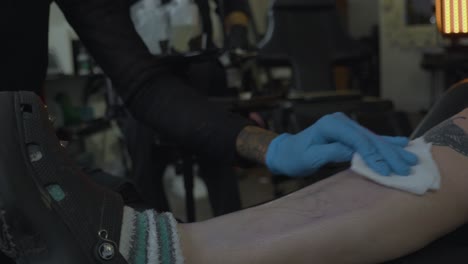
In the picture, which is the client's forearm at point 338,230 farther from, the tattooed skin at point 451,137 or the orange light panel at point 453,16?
the orange light panel at point 453,16

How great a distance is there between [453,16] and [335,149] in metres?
0.29

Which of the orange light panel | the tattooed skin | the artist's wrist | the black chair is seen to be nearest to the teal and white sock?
the tattooed skin

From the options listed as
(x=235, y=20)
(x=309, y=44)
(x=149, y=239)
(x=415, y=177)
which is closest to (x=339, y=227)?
(x=415, y=177)

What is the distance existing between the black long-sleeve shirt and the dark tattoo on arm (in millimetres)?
18

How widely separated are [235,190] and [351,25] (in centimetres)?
424

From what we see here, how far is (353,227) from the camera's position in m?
0.68

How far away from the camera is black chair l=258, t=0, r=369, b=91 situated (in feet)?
8.30

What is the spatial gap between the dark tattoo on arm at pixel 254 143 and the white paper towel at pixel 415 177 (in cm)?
24

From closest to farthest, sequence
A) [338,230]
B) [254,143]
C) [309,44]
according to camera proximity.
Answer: [338,230], [254,143], [309,44]

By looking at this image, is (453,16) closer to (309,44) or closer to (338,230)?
(338,230)

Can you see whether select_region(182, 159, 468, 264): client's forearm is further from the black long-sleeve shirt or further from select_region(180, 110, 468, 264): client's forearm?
the black long-sleeve shirt

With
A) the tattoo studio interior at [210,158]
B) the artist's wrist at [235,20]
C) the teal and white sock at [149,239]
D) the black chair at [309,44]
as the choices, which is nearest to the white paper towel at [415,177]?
the tattoo studio interior at [210,158]

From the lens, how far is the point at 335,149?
0.80 m

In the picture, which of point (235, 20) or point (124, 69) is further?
point (235, 20)
